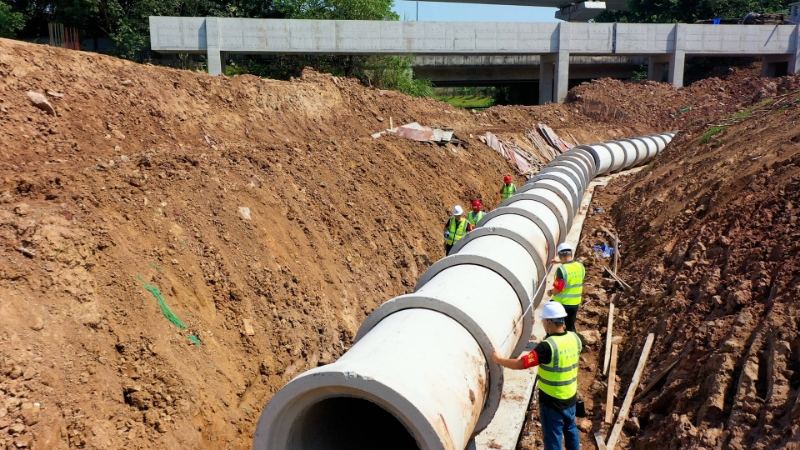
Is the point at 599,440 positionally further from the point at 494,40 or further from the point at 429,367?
the point at 494,40

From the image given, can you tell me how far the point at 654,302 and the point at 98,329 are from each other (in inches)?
259

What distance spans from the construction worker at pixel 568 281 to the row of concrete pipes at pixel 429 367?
0.36 metres

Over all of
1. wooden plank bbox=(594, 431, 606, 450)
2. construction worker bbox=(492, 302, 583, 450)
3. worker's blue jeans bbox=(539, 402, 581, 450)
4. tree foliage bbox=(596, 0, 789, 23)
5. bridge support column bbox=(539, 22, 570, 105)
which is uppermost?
tree foliage bbox=(596, 0, 789, 23)

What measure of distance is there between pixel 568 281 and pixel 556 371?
2.26 meters

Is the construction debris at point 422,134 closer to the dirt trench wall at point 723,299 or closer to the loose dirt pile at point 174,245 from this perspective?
the loose dirt pile at point 174,245

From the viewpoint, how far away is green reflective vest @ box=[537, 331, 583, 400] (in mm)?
5516

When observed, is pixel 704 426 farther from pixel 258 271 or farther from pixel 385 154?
pixel 385 154

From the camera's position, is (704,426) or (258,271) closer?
(704,426)

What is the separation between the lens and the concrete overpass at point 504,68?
1255 inches

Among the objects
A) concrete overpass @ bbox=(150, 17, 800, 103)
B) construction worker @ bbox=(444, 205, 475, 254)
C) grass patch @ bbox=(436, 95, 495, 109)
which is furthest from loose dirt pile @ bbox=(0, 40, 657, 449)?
grass patch @ bbox=(436, 95, 495, 109)

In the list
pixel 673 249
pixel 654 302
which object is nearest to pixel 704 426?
pixel 654 302

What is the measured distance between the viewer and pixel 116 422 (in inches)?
214

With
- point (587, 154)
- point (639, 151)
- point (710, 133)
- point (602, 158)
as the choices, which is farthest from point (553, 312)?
point (639, 151)

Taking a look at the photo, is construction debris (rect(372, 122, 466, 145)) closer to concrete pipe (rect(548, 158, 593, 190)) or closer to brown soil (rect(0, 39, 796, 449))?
brown soil (rect(0, 39, 796, 449))
